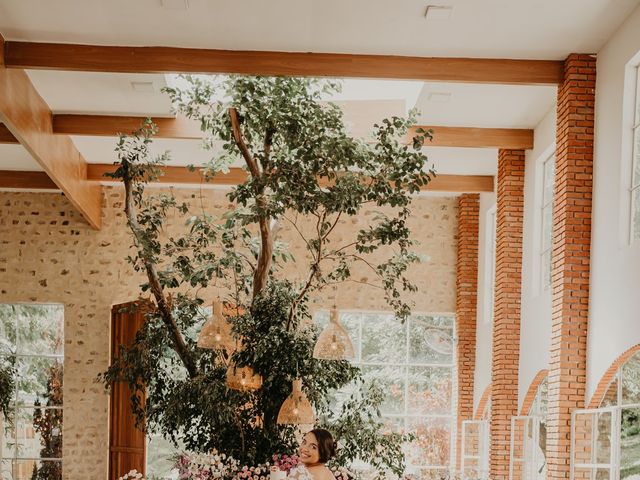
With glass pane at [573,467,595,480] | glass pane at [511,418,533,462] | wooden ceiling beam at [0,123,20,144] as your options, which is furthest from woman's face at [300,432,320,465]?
wooden ceiling beam at [0,123,20,144]

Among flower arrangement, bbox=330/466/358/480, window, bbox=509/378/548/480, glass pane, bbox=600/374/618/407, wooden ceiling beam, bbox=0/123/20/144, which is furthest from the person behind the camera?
wooden ceiling beam, bbox=0/123/20/144

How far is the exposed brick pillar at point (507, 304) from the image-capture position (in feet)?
42.2

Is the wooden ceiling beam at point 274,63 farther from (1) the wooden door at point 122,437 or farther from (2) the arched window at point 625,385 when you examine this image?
(1) the wooden door at point 122,437

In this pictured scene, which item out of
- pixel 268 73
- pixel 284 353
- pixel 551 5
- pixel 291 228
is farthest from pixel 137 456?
pixel 551 5

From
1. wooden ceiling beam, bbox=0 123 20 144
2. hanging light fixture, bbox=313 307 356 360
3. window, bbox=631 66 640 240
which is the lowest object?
hanging light fixture, bbox=313 307 356 360

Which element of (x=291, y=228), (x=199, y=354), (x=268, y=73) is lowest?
(x=199, y=354)

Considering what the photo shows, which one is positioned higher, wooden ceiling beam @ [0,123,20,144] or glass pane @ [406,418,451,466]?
wooden ceiling beam @ [0,123,20,144]

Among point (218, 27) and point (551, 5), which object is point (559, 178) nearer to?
point (551, 5)

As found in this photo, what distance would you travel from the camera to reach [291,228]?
53.7ft

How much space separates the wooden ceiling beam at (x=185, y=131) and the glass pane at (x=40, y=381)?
5400mm

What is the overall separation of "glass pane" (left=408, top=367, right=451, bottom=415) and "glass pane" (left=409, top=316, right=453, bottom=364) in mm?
175

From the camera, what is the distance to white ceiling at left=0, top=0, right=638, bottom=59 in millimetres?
8562

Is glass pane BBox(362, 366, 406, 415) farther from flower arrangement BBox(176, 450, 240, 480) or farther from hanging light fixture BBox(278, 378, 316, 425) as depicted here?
flower arrangement BBox(176, 450, 240, 480)

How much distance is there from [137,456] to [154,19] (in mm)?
8868
